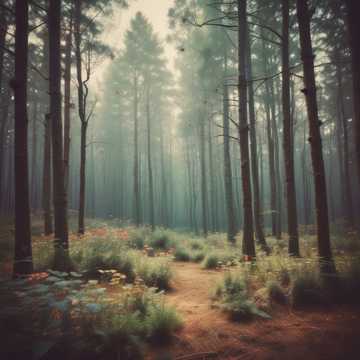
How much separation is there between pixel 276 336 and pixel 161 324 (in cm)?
160

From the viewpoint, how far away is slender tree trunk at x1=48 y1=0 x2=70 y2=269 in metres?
→ 5.79

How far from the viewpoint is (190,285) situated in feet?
18.7

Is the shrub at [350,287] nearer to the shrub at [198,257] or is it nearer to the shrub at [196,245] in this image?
the shrub at [198,257]

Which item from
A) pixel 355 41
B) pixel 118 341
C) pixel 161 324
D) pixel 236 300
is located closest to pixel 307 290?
pixel 236 300

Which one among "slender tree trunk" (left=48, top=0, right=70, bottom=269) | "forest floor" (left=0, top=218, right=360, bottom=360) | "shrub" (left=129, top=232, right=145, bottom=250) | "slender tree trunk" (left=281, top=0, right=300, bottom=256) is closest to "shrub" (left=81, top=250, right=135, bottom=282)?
"slender tree trunk" (left=48, top=0, right=70, bottom=269)

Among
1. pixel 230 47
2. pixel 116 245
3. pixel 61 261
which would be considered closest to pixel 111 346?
pixel 61 261

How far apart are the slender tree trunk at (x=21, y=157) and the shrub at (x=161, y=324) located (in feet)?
8.96

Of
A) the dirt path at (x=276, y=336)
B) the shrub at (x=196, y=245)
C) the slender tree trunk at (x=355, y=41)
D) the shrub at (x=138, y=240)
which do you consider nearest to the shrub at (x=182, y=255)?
the shrub at (x=196, y=245)

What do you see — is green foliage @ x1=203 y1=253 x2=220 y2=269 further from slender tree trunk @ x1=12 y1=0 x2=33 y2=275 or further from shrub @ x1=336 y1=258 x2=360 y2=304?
slender tree trunk @ x1=12 y1=0 x2=33 y2=275

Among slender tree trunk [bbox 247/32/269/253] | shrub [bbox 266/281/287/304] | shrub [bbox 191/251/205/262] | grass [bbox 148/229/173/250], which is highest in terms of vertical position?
slender tree trunk [bbox 247/32/269/253]

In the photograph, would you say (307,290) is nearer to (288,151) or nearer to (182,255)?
(288,151)

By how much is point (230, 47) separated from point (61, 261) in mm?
13828

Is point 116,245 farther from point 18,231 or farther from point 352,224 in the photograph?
point 352,224

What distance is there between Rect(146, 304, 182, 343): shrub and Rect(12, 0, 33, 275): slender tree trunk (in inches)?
108
